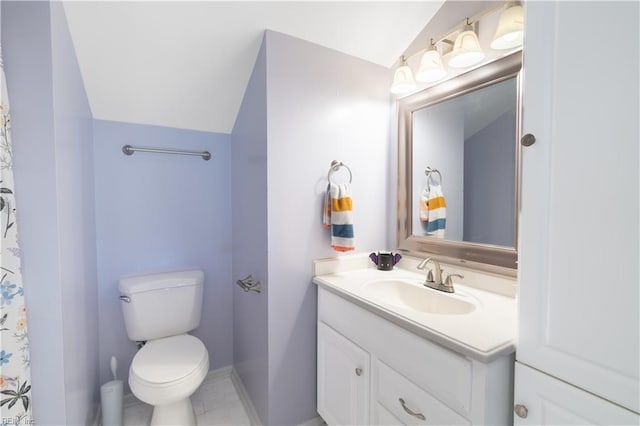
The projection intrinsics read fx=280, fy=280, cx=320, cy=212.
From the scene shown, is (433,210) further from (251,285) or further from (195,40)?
(195,40)

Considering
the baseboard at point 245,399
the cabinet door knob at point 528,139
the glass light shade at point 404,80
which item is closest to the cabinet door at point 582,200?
the cabinet door knob at point 528,139

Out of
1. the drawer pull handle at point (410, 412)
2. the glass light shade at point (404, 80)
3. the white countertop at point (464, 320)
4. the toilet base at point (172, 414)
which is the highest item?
the glass light shade at point (404, 80)

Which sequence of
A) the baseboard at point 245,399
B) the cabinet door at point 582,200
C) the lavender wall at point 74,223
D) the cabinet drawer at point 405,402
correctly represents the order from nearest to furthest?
the cabinet door at point 582,200, the cabinet drawer at point 405,402, the lavender wall at point 74,223, the baseboard at point 245,399

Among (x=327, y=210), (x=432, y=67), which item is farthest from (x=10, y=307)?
(x=432, y=67)

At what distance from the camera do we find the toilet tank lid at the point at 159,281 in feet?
5.41

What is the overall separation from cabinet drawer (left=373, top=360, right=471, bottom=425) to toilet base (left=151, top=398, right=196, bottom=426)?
109cm

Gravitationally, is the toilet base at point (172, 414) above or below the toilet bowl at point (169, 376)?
below

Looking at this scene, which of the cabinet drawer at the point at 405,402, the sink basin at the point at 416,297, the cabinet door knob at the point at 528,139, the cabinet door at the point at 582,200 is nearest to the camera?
the cabinet door at the point at 582,200

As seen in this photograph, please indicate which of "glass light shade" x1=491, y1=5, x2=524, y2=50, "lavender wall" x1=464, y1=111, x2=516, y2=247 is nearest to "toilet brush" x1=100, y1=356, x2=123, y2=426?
"lavender wall" x1=464, y1=111, x2=516, y2=247

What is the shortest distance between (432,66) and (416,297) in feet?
3.72

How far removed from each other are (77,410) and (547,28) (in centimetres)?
207

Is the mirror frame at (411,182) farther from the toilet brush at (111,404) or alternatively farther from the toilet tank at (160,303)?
the toilet brush at (111,404)

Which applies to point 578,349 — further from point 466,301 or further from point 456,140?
point 456,140

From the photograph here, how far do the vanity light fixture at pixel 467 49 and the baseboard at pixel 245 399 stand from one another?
2.11m
